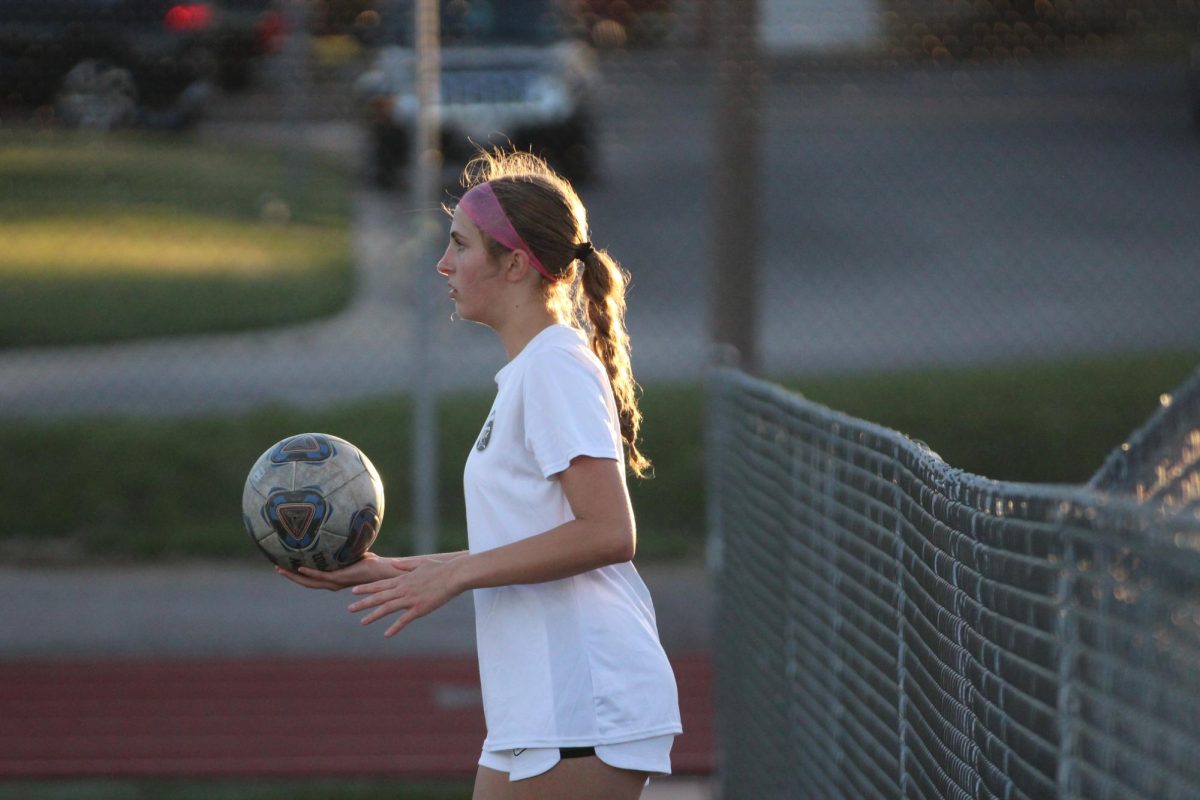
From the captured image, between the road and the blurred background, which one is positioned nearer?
the blurred background

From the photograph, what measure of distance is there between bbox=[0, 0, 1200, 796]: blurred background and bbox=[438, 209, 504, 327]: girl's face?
414cm

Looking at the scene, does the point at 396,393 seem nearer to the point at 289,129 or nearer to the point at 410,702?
the point at 289,129

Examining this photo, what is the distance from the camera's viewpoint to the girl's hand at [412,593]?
9.66ft

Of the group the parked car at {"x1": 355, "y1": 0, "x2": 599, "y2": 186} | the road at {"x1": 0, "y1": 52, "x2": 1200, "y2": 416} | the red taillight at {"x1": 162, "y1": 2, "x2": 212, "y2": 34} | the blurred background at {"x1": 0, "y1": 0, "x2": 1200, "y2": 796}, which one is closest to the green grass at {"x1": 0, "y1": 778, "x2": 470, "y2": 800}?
the blurred background at {"x1": 0, "y1": 0, "x2": 1200, "y2": 796}

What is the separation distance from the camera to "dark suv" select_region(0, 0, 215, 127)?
9672mm

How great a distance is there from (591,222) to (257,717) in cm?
734

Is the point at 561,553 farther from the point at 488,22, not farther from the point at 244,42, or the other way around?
the point at 488,22

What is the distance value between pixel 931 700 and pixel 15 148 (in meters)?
8.50

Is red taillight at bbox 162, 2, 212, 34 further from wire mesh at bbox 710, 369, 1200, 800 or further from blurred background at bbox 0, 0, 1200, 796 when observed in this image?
wire mesh at bbox 710, 369, 1200, 800

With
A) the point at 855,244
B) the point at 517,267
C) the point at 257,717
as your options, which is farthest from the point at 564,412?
the point at 855,244

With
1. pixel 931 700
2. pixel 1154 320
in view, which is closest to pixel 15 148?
pixel 1154 320

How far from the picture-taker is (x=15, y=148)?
995 cm

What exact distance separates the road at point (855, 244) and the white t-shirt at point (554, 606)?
461 centimetres

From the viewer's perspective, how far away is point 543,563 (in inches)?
115
